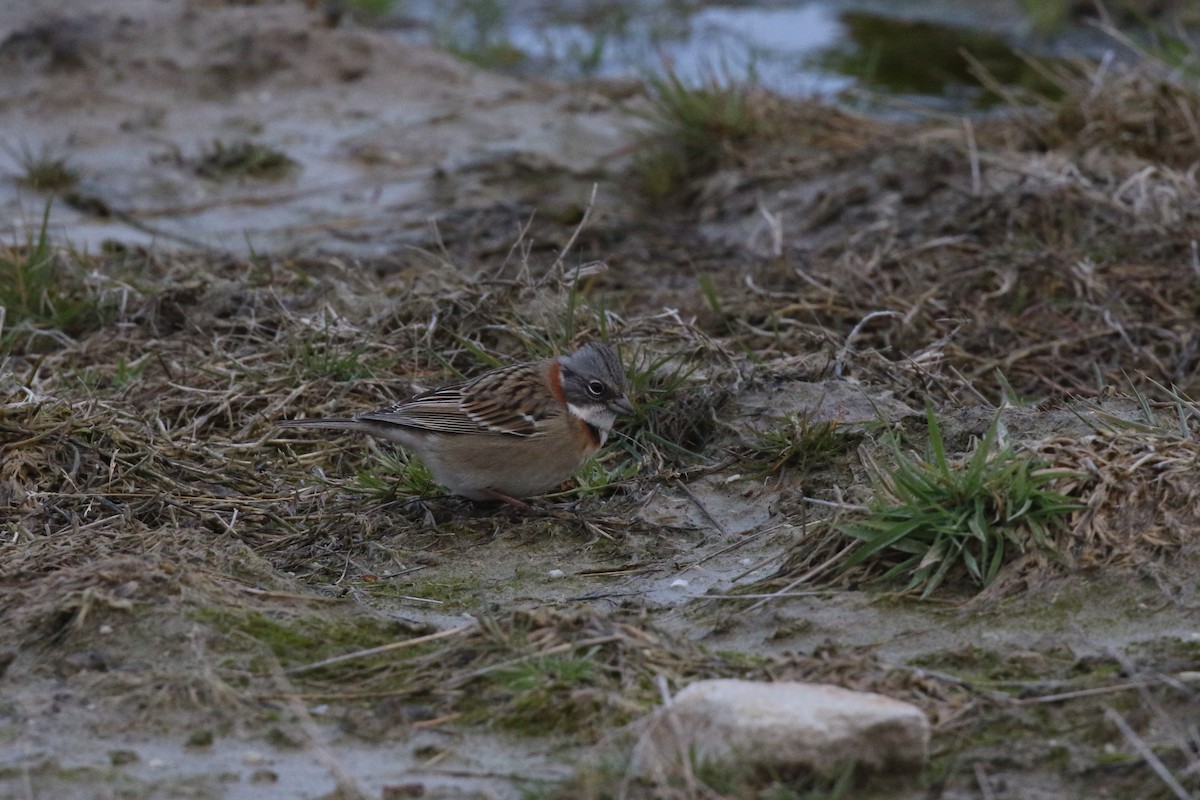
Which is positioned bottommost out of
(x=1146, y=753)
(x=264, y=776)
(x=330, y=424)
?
(x=330, y=424)

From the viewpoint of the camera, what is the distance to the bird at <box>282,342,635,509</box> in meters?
6.09

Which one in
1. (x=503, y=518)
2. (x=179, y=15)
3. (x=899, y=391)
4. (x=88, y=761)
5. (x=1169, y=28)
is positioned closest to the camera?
(x=88, y=761)

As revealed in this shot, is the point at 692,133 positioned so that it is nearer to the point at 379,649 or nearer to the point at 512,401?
the point at 512,401

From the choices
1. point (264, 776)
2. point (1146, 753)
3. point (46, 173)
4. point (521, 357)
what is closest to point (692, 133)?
point (521, 357)

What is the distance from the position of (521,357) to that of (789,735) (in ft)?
12.7

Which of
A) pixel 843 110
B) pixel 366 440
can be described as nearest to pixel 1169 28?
pixel 843 110

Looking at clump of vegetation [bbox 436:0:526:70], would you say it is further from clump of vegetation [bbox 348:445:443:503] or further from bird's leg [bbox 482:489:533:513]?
bird's leg [bbox 482:489:533:513]

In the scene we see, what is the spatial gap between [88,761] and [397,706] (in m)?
0.82

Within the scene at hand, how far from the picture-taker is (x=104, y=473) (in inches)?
246

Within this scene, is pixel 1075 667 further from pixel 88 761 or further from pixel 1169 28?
pixel 1169 28

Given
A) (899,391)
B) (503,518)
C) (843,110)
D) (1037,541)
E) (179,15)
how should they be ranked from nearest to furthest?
(1037,541)
(503,518)
(899,391)
(843,110)
(179,15)

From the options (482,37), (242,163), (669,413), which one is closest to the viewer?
(669,413)

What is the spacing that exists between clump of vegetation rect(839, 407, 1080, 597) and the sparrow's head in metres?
1.50

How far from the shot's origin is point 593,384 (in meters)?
6.27
